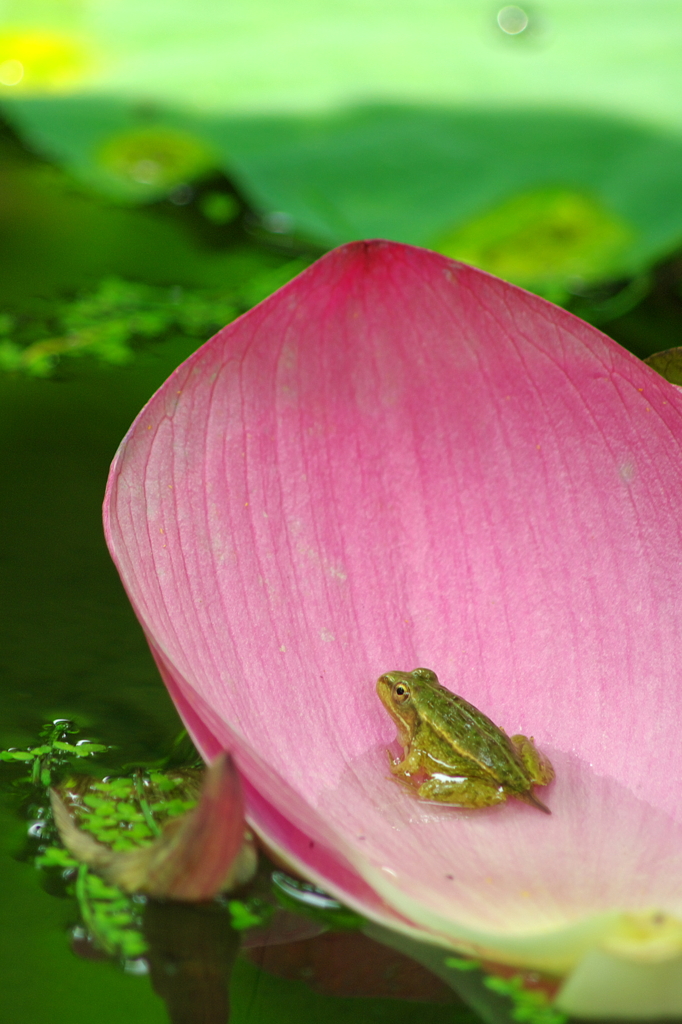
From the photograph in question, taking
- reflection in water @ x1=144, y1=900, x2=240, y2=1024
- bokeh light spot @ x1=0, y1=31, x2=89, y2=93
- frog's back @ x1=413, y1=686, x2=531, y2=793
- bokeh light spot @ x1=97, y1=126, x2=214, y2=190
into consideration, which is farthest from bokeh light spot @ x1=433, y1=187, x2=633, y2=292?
reflection in water @ x1=144, y1=900, x2=240, y2=1024

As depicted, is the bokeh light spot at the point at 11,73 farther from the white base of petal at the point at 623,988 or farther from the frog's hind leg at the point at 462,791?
the white base of petal at the point at 623,988

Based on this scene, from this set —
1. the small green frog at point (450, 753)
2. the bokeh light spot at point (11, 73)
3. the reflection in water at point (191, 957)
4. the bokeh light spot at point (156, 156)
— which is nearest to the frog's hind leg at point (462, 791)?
the small green frog at point (450, 753)

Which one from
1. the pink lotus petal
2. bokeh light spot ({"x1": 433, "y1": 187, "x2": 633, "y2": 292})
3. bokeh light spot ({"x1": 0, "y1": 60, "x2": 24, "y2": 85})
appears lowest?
the pink lotus petal

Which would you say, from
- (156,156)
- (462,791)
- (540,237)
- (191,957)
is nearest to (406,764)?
(462,791)

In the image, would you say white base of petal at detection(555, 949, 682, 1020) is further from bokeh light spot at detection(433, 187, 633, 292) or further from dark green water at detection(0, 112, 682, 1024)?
bokeh light spot at detection(433, 187, 633, 292)

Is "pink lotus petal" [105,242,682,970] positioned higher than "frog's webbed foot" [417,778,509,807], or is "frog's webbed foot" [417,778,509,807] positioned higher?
"pink lotus petal" [105,242,682,970]

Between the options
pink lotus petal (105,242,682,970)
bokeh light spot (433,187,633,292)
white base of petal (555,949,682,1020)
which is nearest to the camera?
white base of petal (555,949,682,1020)

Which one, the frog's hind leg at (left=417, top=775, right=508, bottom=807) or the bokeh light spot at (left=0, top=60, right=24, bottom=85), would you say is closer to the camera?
the frog's hind leg at (left=417, top=775, right=508, bottom=807)

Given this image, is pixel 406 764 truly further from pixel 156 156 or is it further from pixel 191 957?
pixel 156 156

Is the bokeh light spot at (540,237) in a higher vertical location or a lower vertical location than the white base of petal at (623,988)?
higher
